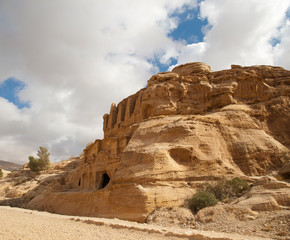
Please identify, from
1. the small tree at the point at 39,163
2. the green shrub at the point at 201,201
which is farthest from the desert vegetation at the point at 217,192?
the small tree at the point at 39,163

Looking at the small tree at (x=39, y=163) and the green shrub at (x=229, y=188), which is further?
the small tree at (x=39, y=163)

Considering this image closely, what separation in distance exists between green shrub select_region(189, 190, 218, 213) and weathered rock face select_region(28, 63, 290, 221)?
113 centimetres

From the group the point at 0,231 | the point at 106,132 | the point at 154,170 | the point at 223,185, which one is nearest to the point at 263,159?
the point at 223,185

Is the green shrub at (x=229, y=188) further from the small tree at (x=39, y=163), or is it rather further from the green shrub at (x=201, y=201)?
the small tree at (x=39, y=163)

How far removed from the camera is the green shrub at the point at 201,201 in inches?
596

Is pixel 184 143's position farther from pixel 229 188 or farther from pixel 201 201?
pixel 201 201

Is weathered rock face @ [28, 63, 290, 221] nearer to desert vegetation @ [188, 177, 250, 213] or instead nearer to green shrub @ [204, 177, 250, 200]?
desert vegetation @ [188, 177, 250, 213]

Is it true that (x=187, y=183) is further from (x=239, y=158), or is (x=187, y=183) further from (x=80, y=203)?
(x=80, y=203)

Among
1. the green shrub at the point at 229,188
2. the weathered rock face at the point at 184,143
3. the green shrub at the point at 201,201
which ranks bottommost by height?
the green shrub at the point at 201,201

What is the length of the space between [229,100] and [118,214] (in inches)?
658

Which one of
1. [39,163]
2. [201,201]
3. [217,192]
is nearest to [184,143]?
[217,192]

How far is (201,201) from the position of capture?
600 inches

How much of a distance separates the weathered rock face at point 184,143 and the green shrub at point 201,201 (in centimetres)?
113

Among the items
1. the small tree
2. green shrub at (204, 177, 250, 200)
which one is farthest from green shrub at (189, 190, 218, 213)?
the small tree
